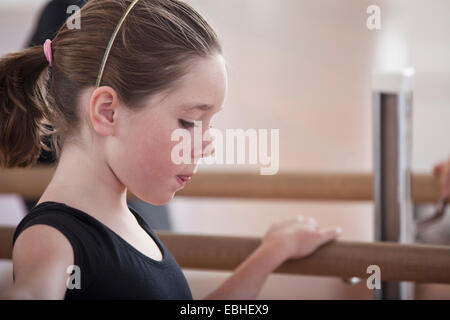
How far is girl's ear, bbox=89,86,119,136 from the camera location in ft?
1.07

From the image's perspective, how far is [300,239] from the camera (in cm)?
49

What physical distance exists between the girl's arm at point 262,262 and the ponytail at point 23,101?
7.4 inches

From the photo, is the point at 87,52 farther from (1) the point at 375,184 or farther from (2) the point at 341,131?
(2) the point at 341,131

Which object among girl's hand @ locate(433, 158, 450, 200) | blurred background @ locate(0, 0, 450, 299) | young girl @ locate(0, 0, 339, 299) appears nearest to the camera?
young girl @ locate(0, 0, 339, 299)

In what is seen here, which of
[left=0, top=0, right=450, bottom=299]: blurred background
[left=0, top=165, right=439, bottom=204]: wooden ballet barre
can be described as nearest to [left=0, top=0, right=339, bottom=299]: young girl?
[left=0, top=165, right=439, bottom=204]: wooden ballet barre

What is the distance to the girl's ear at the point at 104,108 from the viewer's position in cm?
32

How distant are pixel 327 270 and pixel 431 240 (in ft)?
2.32

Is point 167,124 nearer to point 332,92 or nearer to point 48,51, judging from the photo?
point 48,51

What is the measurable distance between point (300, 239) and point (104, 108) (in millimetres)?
226

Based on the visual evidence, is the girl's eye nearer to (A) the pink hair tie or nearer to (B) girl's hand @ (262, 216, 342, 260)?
(A) the pink hair tie

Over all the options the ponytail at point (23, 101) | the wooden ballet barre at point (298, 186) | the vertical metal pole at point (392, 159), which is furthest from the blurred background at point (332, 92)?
the ponytail at point (23, 101)

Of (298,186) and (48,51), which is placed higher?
(48,51)

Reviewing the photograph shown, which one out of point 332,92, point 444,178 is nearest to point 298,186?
→ point 444,178

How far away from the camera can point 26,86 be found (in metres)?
0.37
